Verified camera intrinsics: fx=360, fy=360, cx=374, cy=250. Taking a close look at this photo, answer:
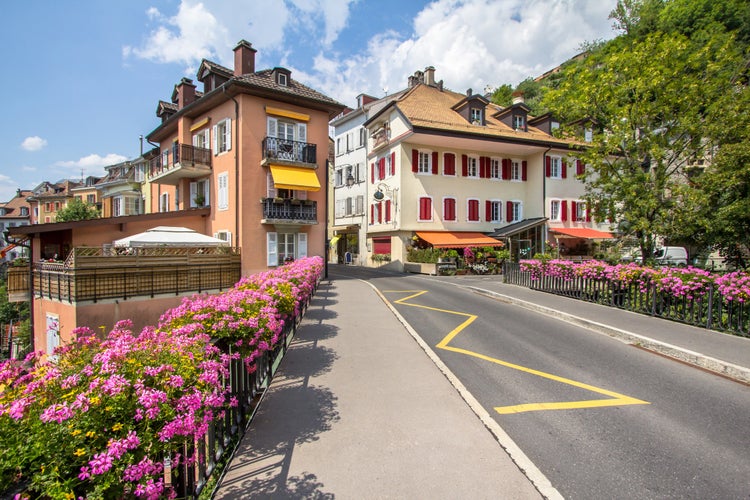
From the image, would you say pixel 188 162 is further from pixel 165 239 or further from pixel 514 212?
pixel 514 212

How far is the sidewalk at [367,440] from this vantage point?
3332mm

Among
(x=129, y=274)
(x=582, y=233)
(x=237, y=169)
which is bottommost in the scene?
(x=129, y=274)

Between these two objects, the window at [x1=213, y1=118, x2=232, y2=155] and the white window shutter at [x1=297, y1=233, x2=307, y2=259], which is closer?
the window at [x1=213, y1=118, x2=232, y2=155]

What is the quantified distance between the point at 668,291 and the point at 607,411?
6.79 meters

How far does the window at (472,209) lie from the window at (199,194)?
63.7 ft

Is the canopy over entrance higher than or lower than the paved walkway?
higher

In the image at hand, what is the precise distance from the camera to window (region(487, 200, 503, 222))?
30.4m

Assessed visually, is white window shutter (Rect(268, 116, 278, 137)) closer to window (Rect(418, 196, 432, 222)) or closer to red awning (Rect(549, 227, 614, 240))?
window (Rect(418, 196, 432, 222))

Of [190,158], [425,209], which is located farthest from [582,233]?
[190,158]

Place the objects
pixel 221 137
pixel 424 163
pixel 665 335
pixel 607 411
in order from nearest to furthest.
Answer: pixel 607 411 → pixel 665 335 → pixel 221 137 → pixel 424 163

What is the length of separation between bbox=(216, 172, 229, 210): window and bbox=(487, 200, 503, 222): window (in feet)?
67.3

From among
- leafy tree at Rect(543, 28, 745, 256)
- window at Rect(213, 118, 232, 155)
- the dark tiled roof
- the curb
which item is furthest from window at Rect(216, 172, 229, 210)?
leafy tree at Rect(543, 28, 745, 256)

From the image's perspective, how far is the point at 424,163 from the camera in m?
28.3

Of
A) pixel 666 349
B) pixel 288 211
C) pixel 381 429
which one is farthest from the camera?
pixel 288 211
